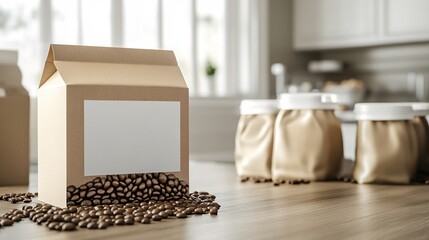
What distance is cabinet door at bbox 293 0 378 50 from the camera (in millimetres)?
4012

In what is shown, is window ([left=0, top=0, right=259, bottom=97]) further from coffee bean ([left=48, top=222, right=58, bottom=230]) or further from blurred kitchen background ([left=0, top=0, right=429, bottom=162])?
coffee bean ([left=48, top=222, right=58, bottom=230])

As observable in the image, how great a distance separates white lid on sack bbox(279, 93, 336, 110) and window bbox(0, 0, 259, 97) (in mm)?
1698

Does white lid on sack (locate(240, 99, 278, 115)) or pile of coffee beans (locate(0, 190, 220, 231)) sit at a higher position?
white lid on sack (locate(240, 99, 278, 115))

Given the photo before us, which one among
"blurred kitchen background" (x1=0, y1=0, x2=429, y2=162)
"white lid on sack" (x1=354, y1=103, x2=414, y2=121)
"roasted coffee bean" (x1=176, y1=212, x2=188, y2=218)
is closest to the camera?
"roasted coffee bean" (x1=176, y1=212, x2=188, y2=218)

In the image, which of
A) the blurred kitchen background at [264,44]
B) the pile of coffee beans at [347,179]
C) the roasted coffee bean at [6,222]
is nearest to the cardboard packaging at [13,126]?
the roasted coffee bean at [6,222]

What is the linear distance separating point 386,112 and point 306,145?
162mm

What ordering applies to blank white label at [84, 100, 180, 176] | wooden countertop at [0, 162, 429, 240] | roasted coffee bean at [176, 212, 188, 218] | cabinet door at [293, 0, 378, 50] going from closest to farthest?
wooden countertop at [0, 162, 429, 240] < roasted coffee bean at [176, 212, 188, 218] < blank white label at [84, 100, 180, 176] < cabinet door at [293, 0, 378, 50]

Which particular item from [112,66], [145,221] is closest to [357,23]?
[112,66]

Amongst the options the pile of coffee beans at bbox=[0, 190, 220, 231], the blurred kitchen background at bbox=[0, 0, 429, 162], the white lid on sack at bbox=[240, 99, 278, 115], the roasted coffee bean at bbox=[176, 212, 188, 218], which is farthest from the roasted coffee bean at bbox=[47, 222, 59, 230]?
the blurred kitchen background at bbox=[0, 0, 429, 162]

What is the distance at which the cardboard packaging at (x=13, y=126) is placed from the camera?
116 centimetres

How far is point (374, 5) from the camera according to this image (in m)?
3.96

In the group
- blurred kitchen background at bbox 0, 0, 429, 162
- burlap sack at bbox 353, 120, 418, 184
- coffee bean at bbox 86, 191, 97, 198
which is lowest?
coffee bean at bbox 86, 191, 97, 198

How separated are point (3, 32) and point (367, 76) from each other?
2511 millimetres

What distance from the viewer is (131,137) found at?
86 cm
